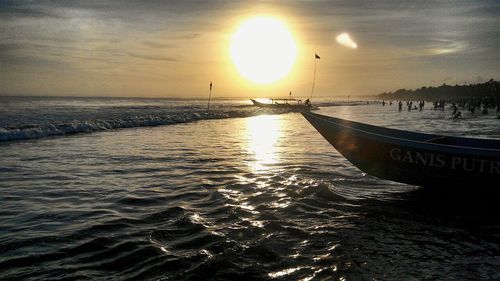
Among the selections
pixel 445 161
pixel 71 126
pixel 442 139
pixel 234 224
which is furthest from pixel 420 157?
pixel 71 126

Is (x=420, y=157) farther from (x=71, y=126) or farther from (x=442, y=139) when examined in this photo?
(x=71, y=126)

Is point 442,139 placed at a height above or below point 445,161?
above

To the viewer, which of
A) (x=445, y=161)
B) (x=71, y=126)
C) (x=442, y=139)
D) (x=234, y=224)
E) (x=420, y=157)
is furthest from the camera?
(x=71, y=126)

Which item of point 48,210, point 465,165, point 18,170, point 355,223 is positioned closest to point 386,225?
point 355,223

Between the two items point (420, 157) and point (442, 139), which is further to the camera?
point (442, 139)

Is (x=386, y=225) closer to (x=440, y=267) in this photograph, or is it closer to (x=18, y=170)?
(x=440, y=267)

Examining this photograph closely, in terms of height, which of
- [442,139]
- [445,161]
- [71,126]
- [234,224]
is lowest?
[234,224]

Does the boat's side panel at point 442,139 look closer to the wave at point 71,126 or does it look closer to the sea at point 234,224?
the sea at point 234,224

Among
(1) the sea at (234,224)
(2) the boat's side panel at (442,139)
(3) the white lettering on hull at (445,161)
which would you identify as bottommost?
(1) the sea at (234,224)

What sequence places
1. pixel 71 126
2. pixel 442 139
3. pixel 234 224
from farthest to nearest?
pixel 71 126 < pixel 442 139 < pixel 234 224

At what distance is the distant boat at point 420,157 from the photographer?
798 cm

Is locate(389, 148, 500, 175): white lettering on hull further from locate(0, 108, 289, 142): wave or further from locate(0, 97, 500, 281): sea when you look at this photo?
locate(0, 108, 289, 142): wave

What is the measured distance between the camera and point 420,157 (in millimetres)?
8711

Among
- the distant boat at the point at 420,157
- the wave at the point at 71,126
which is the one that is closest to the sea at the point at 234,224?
the distant boat at the point at 420,157
